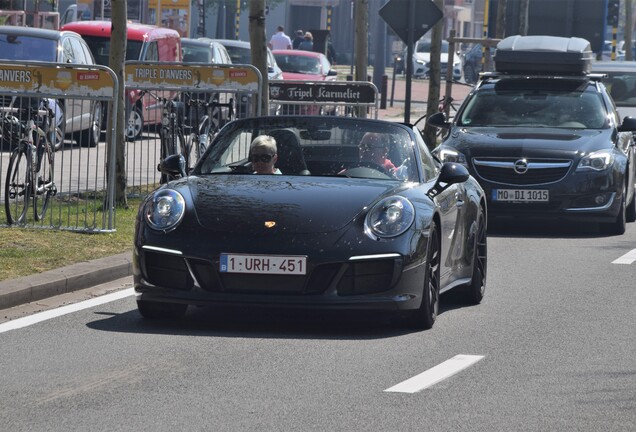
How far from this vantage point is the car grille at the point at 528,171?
16.2 metres

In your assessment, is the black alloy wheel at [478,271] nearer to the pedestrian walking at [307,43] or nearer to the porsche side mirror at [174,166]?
the porsche side mirror at [174,166]

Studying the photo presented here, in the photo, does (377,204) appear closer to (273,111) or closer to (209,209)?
(209,209)

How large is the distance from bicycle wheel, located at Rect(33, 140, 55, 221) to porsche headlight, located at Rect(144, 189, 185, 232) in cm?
489

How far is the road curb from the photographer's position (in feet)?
33.6

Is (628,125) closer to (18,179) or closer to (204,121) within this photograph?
(204,121)

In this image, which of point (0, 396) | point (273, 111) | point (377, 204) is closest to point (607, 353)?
point (377, 204)

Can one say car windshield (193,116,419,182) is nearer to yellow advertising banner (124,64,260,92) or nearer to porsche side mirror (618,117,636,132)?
yellow advertising banner (124,64,260,92)

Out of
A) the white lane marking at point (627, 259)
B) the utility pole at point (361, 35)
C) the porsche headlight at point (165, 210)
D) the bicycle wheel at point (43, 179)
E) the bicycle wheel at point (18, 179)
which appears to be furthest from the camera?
the utility pole at point (361, 35)

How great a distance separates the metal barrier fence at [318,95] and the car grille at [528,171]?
525 centimetres

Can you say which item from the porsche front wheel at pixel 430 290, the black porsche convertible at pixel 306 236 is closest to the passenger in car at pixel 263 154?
the black porsche convertible at pixel 306 236

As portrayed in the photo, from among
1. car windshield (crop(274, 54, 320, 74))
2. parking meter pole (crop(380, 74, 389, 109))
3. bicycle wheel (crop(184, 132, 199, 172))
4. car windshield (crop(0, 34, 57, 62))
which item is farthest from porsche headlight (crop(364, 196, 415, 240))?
parking meter pole (crop(380, 74, 389, 109))

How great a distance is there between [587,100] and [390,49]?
66291mm

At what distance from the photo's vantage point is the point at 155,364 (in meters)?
8.21

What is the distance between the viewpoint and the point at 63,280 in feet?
35.7
